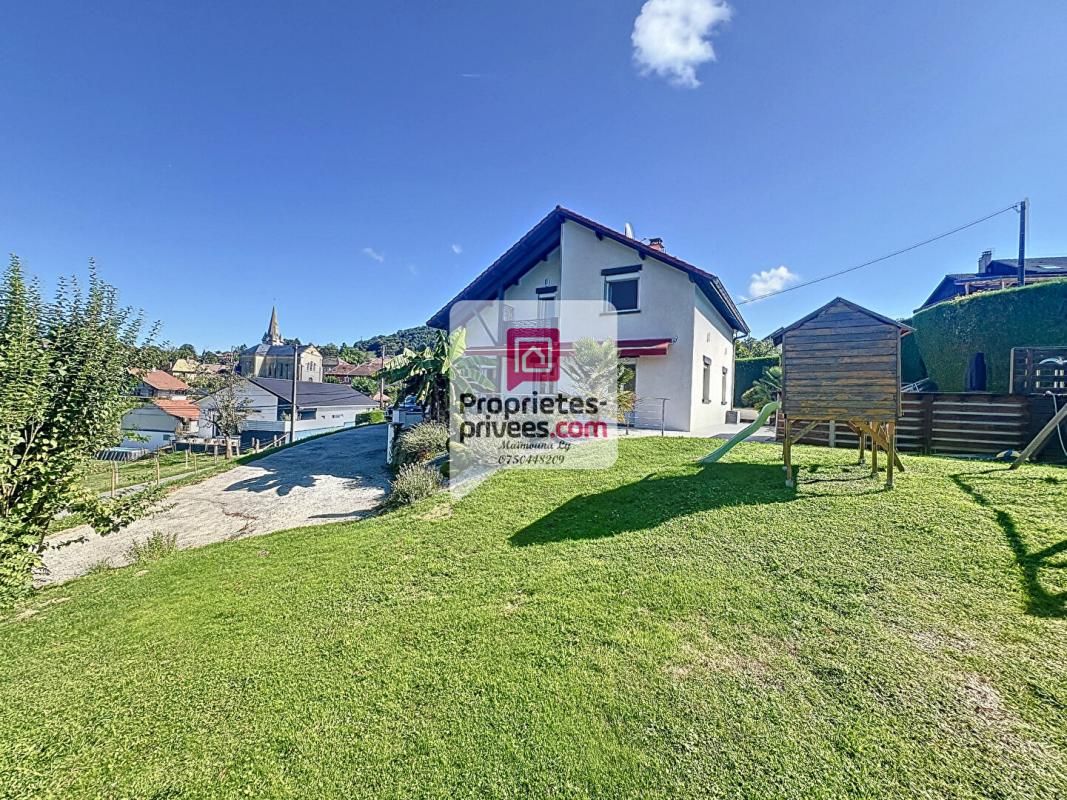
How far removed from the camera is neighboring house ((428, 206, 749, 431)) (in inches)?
650

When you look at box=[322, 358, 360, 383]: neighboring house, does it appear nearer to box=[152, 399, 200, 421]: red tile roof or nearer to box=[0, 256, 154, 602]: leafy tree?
box=[152, 399, 200, 421]: red tile roof

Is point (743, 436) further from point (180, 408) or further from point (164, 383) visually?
point (164, 383)

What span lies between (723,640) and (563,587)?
2002mm

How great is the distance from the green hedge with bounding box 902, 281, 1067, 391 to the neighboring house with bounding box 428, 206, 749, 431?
9362mm

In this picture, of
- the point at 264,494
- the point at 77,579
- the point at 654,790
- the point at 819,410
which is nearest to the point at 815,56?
the point at 819,410

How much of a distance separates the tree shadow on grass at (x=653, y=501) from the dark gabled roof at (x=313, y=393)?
143ft

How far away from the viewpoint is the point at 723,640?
4145 millimetres

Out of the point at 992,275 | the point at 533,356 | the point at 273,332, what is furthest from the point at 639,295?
the point at 273,332

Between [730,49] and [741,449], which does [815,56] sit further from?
[741,449]

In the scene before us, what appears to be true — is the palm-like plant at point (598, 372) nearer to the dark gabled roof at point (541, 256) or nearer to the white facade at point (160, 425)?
the dark gabled roof at point (541, 256)

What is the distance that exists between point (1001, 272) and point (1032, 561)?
44261 millimetres

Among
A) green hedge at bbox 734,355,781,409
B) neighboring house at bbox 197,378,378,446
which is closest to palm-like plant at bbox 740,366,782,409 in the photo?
green hedge at bbox 734,355,781,409

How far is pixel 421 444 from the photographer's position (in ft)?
43.8

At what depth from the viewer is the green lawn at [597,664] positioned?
2938 millimetres
